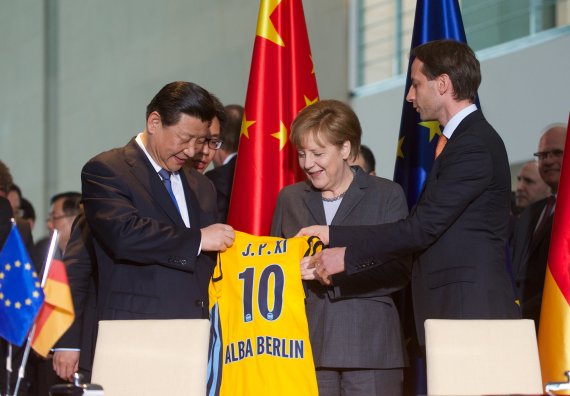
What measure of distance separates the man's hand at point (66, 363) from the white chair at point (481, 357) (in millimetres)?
1438

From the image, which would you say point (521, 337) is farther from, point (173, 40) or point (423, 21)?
point (173, 40)

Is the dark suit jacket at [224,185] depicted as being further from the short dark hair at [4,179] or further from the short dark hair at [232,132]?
the short dark hair at [4,179]

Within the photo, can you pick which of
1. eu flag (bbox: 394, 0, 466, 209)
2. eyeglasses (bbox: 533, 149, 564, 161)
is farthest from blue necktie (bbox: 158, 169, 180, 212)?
eyeglasses (bbox: 533, 149, 564, 161)

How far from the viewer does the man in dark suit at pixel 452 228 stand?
320 cm

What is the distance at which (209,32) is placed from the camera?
29.3 ft

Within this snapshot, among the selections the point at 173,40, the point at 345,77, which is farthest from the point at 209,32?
the point at 345,77

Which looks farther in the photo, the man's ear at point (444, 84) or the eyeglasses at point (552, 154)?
the eyeglasses at point (552, 154)

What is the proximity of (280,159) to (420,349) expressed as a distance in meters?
1.32

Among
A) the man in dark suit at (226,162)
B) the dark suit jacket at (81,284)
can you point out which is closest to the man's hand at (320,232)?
the dark suit jacket at (81,284)

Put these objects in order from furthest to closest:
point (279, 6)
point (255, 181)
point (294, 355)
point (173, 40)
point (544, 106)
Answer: point (173, 40), point (544, 106), point (279, 6), point (255, 181), point (294, 355)

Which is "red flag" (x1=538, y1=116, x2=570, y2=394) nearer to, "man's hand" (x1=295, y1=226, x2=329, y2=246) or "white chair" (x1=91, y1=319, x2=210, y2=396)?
"man's hand" (x1=295, y1=226, x2=329, y2=246)

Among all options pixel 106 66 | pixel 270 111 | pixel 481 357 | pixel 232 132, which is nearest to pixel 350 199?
pixel 481 357

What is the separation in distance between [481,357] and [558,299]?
1019 millimetres

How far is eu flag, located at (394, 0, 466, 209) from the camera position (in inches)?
173
